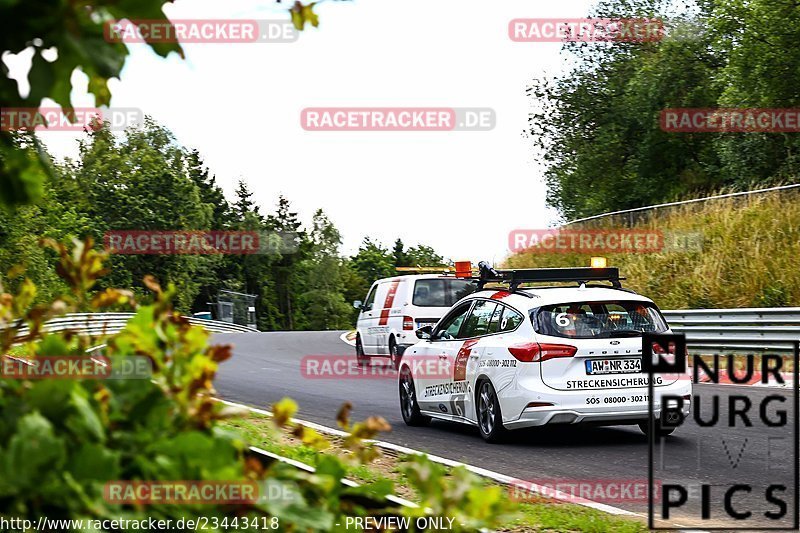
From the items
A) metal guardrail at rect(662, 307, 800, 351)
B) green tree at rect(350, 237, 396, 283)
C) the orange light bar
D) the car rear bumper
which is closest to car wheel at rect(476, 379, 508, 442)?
the car rear bumper

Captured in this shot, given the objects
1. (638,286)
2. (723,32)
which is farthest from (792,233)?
(723,32)

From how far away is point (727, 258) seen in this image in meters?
27.3

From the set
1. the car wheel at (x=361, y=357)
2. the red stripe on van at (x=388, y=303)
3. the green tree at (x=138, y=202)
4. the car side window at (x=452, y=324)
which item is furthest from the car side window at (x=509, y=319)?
the green tree at (x=138, y=202)

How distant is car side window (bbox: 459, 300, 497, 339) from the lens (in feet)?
39.7

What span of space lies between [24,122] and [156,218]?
7912cm

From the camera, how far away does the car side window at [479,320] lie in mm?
12109

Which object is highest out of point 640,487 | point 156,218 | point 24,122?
point 156,218

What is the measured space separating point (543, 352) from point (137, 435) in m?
9.12

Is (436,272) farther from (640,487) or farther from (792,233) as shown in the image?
(640,487)

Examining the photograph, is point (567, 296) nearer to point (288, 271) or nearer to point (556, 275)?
point (556, 275)

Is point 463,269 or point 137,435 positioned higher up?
point 463,269

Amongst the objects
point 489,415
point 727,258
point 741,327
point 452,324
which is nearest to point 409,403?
point 452,324

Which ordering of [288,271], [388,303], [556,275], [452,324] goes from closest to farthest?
[556,275] → [452,324] → [388,303] → [288,271]

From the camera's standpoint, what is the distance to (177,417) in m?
2.20
